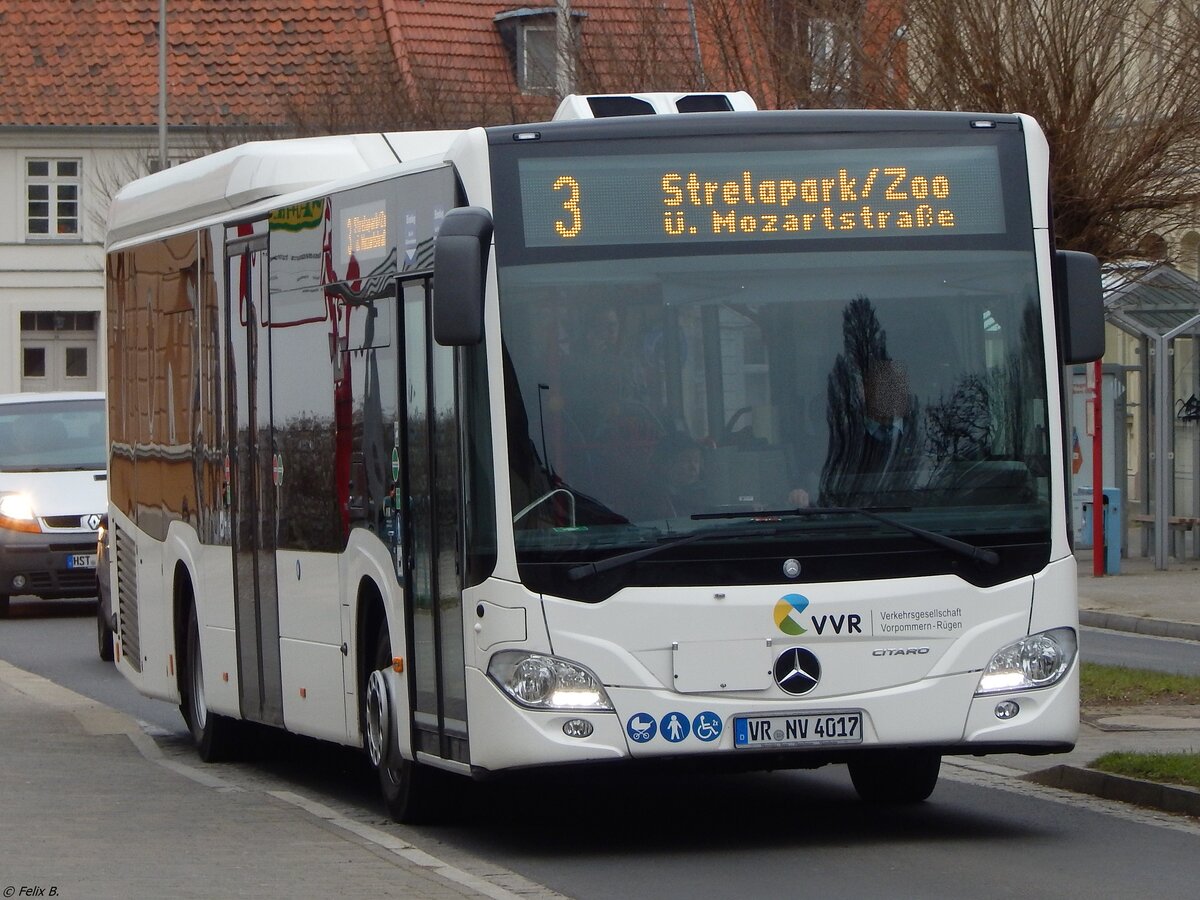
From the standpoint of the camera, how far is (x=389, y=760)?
1053 cm

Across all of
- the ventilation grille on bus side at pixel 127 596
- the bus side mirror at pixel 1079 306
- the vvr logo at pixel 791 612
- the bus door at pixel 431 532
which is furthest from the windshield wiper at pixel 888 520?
the ventilation grille on bus side at pixel 127 596

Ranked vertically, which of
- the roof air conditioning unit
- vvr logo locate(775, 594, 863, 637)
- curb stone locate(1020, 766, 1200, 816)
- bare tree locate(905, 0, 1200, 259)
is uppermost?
bare tree locate(905, 0, 1200, 259)

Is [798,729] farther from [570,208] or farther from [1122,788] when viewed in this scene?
[1122,788]

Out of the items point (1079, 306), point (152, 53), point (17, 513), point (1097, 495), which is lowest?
point (1097, 495)

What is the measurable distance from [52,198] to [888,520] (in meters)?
46.0

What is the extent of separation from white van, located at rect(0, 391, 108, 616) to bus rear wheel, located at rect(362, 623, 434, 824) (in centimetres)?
1385

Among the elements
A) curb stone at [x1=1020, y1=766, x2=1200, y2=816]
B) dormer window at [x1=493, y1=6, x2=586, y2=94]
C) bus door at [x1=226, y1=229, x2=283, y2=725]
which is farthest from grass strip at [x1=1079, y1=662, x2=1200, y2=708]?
dormer window at [x1=493, y1=6, x2=586, y2=94]

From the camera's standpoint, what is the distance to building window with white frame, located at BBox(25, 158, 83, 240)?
52.9 metres

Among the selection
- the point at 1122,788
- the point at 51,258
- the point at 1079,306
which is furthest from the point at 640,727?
the point at 51,258

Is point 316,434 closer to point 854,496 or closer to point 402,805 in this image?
point 402,805

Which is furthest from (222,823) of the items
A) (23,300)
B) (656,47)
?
(23,300)

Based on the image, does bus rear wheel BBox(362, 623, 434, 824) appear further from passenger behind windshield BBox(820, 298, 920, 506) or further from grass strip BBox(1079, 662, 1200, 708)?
grass strip BBox(1079, 662, 1200, 708)

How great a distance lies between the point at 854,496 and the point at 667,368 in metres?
0.84

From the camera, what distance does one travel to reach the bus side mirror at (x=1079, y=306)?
9.70m
